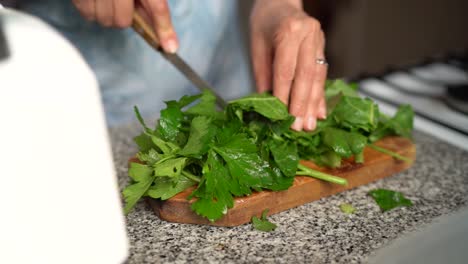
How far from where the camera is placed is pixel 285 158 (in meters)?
0.88

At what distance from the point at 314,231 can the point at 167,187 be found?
0.25m

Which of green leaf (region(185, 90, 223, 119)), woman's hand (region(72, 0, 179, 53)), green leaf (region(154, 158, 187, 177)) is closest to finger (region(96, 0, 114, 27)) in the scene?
woman's hand (region(72, 0, 179, 53))

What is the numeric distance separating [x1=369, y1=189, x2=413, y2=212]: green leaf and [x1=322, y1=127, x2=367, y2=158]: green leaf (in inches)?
3.4

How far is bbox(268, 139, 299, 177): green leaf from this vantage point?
871 mm

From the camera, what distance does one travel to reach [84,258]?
648mm

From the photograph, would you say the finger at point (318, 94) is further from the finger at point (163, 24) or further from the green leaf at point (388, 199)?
the finger at point (163, 24)

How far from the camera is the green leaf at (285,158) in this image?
871 millimetres

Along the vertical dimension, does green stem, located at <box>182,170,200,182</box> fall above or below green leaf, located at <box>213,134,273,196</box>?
below

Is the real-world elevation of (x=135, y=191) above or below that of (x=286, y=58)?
below

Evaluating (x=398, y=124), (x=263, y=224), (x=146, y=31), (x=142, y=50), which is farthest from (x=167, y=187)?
(x=142, y=50)

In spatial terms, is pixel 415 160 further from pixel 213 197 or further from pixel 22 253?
pixel 22 253

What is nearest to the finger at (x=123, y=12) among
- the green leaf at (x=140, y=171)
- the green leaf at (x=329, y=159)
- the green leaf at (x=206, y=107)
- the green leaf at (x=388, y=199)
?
the green leaf at (x=206, y=107)

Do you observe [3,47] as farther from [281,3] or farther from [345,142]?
[281,3]

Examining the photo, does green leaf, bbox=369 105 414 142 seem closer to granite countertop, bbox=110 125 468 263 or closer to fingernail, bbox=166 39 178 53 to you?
granite countertop, bbox=110 125 468 263
